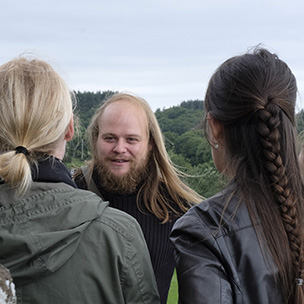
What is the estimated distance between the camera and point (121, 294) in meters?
1.99

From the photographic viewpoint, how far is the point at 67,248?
186 cm

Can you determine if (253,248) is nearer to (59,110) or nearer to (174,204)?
(59,110)

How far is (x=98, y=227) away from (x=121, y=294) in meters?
0.28

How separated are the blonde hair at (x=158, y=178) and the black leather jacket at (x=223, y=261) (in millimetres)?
1864

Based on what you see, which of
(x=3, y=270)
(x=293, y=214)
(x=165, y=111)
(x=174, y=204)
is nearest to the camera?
(x=3, y=270)

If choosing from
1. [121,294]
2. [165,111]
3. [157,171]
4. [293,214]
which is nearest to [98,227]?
[121,294]

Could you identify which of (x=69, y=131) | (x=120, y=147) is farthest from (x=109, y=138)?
(x=69, y=131)

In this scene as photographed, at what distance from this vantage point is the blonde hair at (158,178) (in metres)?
3.83

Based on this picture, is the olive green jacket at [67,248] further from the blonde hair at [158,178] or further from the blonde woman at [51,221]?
the blonde hair at [158,178]

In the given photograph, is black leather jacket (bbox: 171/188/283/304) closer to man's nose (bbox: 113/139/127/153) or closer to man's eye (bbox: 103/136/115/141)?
man's nose (bbox: 113/139/127/153)

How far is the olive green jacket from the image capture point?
180cm

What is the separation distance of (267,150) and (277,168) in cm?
8

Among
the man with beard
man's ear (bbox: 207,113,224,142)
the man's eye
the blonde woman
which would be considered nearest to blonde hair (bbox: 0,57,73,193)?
the blonde woman

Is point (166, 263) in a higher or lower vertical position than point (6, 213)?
lower
